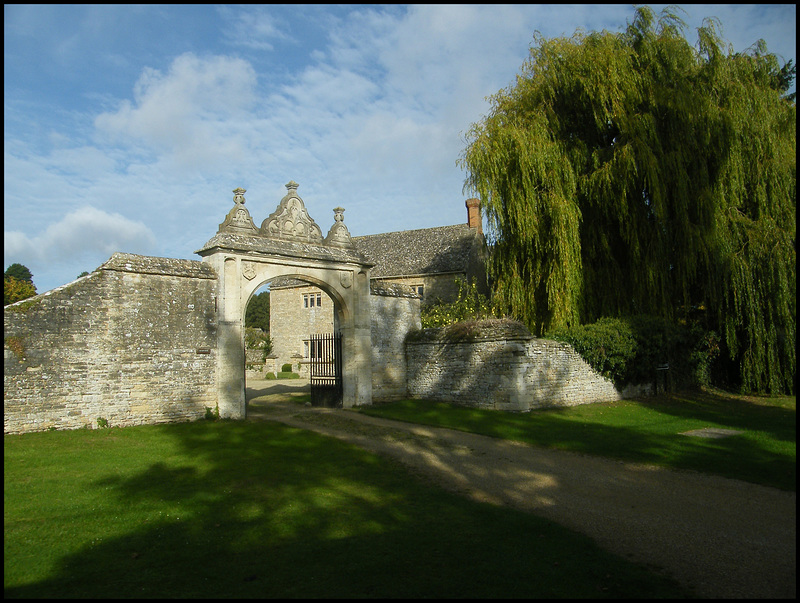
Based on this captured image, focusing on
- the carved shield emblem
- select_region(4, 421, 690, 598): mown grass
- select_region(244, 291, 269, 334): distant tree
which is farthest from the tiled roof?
select_region(244, 291, 269, 334): distant tree

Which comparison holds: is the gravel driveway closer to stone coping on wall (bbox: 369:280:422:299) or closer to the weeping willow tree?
stone coping on wall (bbox: 369:280:422:299)

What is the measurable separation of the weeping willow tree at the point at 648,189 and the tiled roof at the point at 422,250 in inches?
522

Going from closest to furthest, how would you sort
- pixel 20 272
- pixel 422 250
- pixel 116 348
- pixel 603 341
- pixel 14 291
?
pixel 116 348 < pixel 603 341 < pixel 14 291 < pixel 422 250 < pixel 20 272

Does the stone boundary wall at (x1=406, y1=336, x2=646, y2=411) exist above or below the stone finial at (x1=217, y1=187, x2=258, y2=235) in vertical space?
below

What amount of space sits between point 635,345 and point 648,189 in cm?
471

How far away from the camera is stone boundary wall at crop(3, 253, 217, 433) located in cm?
1155

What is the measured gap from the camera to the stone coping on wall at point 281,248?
14.5 meters

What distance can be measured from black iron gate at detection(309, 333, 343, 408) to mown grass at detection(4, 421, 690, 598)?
24.3 ft

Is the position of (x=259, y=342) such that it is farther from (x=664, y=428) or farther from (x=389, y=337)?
(x=664, y=428)

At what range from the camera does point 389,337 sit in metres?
18.3

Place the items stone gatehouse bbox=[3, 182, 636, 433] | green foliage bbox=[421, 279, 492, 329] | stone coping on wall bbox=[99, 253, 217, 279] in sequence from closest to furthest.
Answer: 1. stone gatehouse bbox=[3, 182, 636, 433]
2. stone coping on wall bbox=[99, 253, 217, 279]
3. green foliage bbox=[421, 279, 492, 329]

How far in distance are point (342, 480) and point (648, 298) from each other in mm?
13248

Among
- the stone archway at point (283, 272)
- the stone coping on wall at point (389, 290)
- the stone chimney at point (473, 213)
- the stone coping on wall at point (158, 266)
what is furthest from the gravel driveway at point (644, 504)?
the stone chimney at point (473, 213)

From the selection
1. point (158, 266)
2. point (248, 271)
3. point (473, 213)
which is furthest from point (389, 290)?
point (473, 213)
